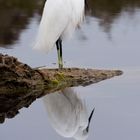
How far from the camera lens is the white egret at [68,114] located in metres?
6.74

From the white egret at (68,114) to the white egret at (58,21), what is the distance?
0.81 meters

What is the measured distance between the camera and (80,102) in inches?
309

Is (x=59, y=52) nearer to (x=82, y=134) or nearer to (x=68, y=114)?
(x=68, y=114)

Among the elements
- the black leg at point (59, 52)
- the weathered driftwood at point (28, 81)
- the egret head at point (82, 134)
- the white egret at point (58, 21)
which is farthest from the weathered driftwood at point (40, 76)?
the egret head at point (82, 134)

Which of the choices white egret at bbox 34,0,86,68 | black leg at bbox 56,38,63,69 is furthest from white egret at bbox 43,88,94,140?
white egret at bbox 34,0,86,68

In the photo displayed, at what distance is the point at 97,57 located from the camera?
10039 mm

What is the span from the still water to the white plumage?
2.20 ft

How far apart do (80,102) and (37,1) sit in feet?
28.7

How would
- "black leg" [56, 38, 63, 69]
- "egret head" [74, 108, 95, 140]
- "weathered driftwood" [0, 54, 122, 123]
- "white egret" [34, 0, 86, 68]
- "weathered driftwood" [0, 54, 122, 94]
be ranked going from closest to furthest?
"egret head" [74, 108, 95, 140] → "weathered driftwood" [0, 54, 122, 123] → "weathered driftwood" [0, 54, 122, 94] → "white egret" [34, 0, 86, 68] → "black leg" [56, 38, 63, 69]

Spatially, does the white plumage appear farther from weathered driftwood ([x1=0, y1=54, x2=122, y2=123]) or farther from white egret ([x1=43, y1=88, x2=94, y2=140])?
white egret ([x1=43, y1=88, x2=94, y2=140])

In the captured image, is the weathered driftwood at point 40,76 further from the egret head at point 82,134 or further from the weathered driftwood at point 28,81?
the egret head at point 82,134

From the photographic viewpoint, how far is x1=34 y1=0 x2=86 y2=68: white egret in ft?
28.3

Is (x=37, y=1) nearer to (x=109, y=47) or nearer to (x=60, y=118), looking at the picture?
(x=109, y=47)

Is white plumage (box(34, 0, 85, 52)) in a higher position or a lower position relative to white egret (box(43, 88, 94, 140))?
higher
